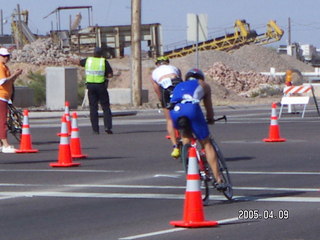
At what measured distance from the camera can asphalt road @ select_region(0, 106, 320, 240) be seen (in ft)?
30.4

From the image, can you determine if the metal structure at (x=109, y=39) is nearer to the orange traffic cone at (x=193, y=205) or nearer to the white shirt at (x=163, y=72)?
the white shirt at (x=163, y=72)

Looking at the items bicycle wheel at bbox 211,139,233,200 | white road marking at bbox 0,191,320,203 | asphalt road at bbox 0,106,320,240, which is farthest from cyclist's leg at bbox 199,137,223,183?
white road marking at bbox 0,191,320,203

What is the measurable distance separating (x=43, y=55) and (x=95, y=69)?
142ft

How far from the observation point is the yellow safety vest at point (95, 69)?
71.2 feet

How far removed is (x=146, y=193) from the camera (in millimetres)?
11984

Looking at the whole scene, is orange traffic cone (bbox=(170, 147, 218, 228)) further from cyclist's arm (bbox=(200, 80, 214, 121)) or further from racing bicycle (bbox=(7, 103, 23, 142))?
racing bicycle (bbox=(7, 103, 23, 142))

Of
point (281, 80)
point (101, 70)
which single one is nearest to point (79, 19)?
point (281, 80)

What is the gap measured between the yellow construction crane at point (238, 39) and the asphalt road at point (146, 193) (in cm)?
5117

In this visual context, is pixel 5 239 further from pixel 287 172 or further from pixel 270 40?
pixel 270 40

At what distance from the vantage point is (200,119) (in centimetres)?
1070
